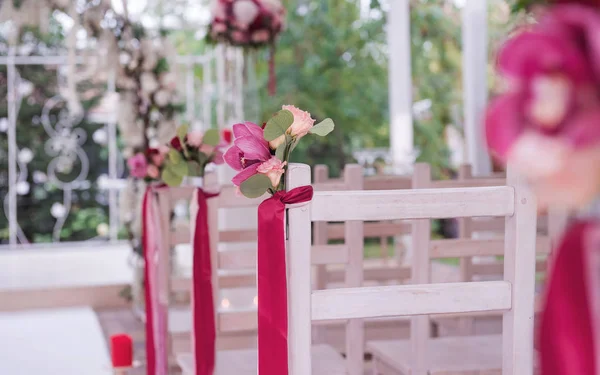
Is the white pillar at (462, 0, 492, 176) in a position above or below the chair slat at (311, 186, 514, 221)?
above

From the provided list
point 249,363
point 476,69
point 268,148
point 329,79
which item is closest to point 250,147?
point 268,148

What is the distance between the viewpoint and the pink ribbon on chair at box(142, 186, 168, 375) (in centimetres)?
301

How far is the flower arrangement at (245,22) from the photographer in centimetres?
485

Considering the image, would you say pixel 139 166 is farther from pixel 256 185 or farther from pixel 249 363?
pixel 256 185

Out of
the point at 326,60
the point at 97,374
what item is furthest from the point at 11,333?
the point at 326,60

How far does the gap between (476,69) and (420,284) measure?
4156 mm

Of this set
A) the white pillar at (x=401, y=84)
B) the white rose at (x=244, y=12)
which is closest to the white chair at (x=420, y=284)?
the white rose at (x=244, y=12)

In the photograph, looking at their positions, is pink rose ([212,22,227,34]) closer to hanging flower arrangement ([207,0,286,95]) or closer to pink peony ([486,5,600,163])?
hanging flower arrangement ([207,0,286,95])

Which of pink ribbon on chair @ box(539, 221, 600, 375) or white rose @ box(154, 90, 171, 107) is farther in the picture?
white rose @ box(154, 90, 171, 107)

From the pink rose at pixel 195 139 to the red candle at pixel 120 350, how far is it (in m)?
0.74

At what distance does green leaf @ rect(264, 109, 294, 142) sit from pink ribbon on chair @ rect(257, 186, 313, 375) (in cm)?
12

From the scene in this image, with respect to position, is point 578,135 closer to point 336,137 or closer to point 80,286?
point 80,286

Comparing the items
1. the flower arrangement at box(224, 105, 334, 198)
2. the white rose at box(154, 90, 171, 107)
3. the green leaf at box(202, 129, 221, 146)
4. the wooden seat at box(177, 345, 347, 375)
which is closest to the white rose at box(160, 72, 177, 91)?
the white rose at box(154, 90, 171, 107)

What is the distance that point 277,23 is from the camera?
16.3ft
